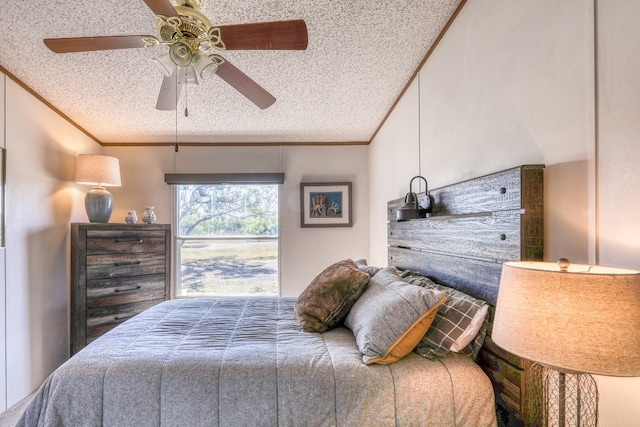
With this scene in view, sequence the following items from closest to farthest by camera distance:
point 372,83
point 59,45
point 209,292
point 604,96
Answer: point 604,96 → point 59,45 → point 372,83 → point 209,292

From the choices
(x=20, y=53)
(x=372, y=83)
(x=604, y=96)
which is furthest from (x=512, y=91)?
(x=20, y=53)

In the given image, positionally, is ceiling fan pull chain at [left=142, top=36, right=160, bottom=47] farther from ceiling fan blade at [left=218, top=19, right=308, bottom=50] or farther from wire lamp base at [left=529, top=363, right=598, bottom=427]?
wire lamp base at [left=529, top=363, right=598, bottom=427]

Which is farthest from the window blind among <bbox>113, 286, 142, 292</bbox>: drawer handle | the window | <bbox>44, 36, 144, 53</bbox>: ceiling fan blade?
<bbox>44, 36, 144, 53</bbox>: ceiling fan blade

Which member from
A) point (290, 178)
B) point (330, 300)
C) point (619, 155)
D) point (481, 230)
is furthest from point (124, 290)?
point (619, 155)

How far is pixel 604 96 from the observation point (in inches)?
37.8

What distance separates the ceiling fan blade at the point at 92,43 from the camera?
1.49 m

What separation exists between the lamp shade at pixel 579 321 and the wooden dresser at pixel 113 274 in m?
3.37

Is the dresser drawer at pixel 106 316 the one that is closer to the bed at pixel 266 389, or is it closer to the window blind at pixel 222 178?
the window blind at pixel 222 178

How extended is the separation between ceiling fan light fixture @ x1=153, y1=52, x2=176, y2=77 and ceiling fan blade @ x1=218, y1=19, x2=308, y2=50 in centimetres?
27

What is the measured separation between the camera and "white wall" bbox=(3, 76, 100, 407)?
244cm

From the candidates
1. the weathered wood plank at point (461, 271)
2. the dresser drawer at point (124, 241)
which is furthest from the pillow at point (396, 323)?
the dresser drawer at point (124, 241)

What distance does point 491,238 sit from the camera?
1.38m

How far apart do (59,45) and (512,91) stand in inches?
80.3

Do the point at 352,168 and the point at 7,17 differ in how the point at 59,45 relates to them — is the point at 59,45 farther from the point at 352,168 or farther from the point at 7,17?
the point at 352,168
